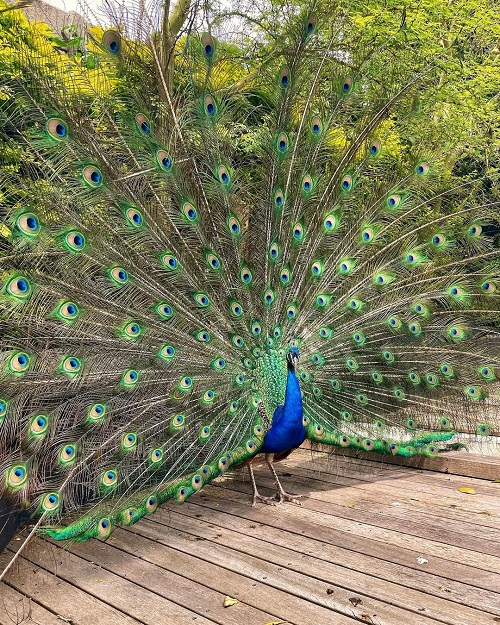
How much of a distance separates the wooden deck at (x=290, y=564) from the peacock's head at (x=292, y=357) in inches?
33.1

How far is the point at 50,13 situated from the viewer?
281 inches

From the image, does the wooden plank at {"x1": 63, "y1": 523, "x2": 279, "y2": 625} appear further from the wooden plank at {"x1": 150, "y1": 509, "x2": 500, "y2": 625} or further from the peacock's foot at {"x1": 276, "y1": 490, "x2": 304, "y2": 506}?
the peacock's foot at {"x1": 276, "y1": 490, "x2": 304, "y2": 506}

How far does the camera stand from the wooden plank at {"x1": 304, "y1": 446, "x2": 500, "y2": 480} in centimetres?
411

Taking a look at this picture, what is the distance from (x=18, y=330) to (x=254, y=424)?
53.0 inches

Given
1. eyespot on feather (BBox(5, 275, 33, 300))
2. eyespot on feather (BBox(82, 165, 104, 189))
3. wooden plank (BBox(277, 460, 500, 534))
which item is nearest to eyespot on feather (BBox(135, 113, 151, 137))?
eyespot on feather (BBox(82, 165, 104, 189))

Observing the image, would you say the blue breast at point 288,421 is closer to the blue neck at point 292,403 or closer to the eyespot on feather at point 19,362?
the blue neck at point 292,403

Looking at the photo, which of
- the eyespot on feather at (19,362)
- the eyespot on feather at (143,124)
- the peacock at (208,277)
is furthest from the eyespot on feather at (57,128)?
the eyespot on feather at (19,362)

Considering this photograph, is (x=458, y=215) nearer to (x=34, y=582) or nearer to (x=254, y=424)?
(x=254, y=424)

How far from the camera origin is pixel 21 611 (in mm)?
2672

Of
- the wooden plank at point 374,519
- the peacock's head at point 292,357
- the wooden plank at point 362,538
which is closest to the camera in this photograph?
the wooden plank at point 362,538

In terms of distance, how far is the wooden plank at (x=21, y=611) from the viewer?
8.49 ft

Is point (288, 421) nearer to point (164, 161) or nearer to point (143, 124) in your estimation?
point (164, 161)

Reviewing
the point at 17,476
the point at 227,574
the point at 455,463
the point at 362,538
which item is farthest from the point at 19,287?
the point at 455,463

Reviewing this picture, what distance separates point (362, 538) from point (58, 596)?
1.45 m
